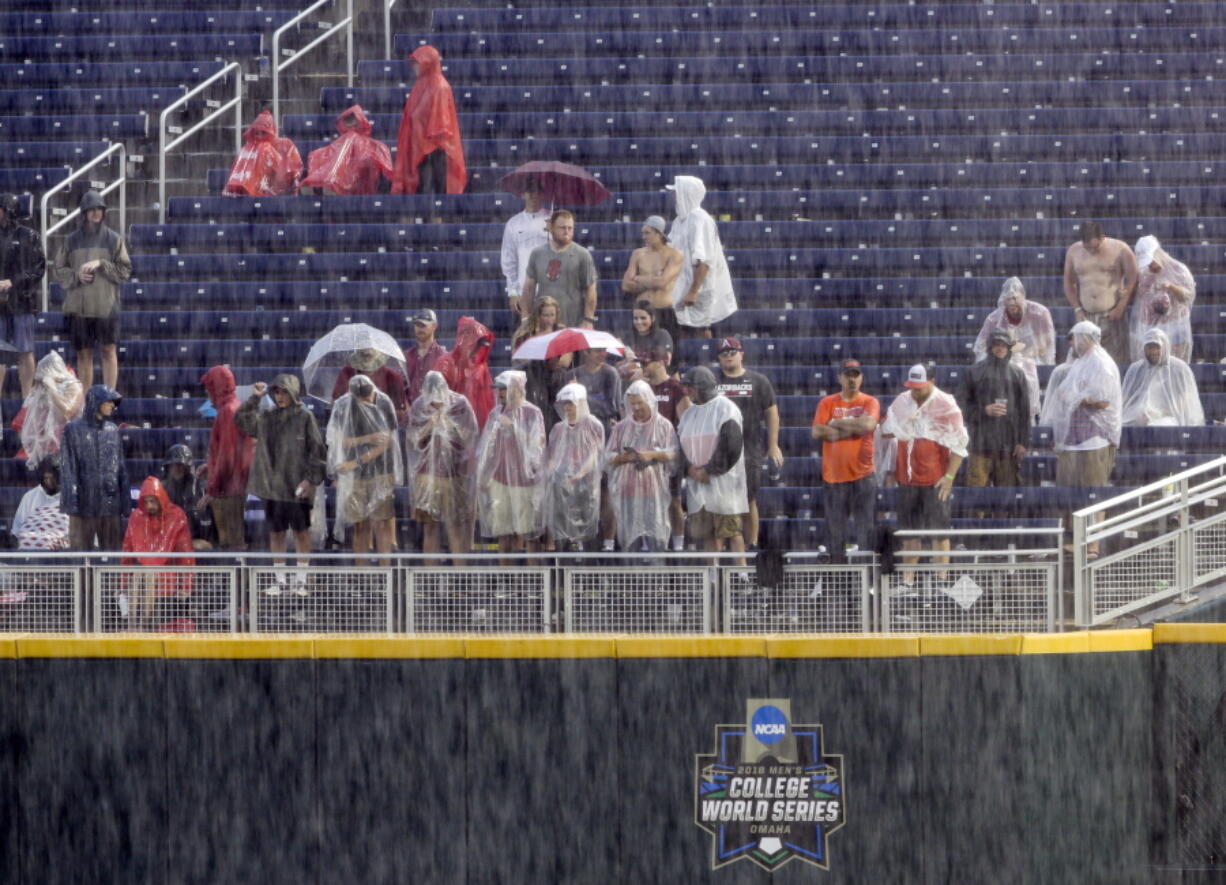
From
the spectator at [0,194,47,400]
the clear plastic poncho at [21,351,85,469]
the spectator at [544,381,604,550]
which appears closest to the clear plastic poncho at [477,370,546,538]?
the spectator at [544,381,604,550]

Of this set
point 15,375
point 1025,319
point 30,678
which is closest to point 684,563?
point 30,678

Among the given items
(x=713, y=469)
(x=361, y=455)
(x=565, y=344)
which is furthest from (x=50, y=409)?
(x=713, y=469)

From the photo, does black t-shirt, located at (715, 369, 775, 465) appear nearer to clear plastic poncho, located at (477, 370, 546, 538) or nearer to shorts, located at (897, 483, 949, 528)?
shorts, located at (897, 483, 949, 528)

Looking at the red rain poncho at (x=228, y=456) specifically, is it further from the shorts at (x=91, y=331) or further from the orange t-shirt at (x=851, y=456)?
the orange t-shirt at (x=851, y=456)

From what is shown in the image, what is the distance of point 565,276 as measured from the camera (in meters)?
16.7

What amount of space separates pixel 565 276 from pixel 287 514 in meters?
3.58

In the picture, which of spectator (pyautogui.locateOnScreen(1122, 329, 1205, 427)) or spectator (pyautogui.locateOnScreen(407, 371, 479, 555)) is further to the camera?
spectator (pyautogui.locateOnScreen(1122, 329, 1205, 427))

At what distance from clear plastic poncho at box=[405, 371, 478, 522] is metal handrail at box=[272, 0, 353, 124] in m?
7.94

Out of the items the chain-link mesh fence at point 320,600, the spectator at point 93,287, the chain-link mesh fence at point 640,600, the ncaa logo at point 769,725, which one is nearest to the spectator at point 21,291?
the spectator at point 93,287

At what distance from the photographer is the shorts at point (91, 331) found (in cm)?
1758

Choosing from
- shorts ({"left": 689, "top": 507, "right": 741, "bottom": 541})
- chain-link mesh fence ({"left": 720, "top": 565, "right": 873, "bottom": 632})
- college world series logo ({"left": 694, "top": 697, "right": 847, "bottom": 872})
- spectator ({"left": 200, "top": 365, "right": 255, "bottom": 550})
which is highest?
spectator ({"left": 200, "top": 365, "right": 255, "bottom": 550})

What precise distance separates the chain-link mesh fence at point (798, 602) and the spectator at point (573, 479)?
1266mm

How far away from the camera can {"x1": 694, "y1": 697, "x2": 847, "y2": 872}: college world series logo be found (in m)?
12.6

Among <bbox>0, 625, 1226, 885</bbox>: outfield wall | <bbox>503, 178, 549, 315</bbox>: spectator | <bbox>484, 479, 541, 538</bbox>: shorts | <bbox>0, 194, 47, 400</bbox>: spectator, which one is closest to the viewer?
<bbox>0, 625, 1226, 885</bbox>: outfield wall
